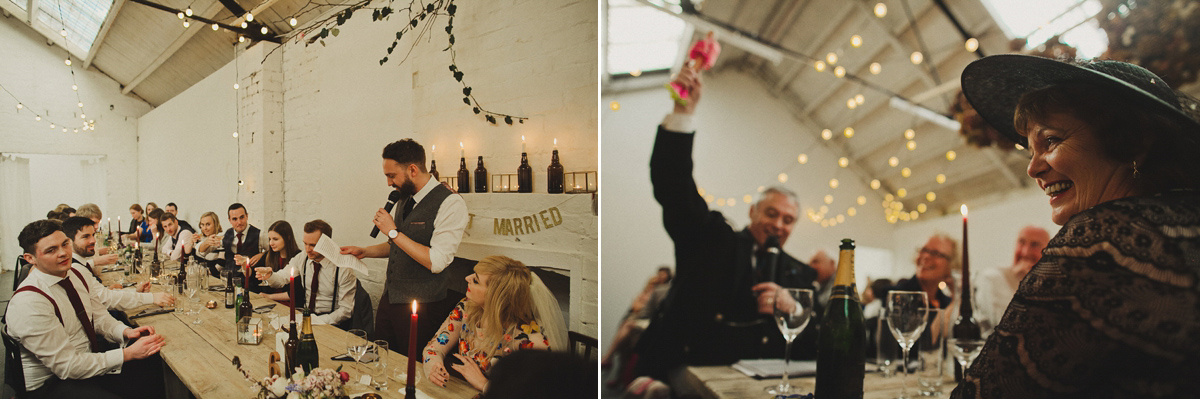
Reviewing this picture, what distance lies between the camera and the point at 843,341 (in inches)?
45.3

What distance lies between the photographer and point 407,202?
5.72 ft

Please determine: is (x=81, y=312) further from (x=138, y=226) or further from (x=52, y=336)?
(x=138, y=226)

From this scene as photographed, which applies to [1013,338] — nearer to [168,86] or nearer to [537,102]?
[537,102]

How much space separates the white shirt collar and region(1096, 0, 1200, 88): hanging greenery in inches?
80.7

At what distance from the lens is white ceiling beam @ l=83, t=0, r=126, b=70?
5.27 ft

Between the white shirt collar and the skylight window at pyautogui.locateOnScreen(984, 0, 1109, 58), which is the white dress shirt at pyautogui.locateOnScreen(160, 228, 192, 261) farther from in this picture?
the skylight window at pyautogui.locateOnScreen(984, 0, 1109, 58)

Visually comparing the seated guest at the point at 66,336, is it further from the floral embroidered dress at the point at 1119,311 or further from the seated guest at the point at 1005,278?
the seated guest at the point at 1005,278

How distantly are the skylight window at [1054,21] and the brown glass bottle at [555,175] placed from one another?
140 centimetres

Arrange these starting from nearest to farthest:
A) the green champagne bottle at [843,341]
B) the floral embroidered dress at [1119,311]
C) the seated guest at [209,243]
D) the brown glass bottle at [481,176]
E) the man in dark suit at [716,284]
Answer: the floral embroidered dress at [1119,311], the green champagne bottle at [843,341], the man in dark suit at [716,284], the brown glass bottle at [481,176], the seated guest at [209,243]

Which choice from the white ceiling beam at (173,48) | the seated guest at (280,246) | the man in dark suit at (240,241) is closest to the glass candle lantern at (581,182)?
the seated guest at (280,246)

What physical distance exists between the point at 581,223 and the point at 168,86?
1.52 m

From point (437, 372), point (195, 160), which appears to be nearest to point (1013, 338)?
point (437, 372)

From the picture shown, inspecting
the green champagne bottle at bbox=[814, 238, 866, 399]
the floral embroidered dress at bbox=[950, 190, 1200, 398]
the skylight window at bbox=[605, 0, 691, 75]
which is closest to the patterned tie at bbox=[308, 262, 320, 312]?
the skylight window at bbox=[605, 0, 691, 75]

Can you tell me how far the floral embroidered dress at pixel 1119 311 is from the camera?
0.63 metres
